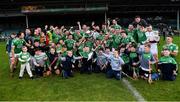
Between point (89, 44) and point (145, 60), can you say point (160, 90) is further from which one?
point (89, 44)

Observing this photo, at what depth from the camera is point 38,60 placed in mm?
14195

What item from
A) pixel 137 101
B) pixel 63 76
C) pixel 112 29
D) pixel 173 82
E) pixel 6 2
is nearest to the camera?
pixel 137 101

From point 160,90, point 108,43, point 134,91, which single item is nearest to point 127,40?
point 108,43

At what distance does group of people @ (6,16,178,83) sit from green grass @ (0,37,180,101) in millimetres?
449

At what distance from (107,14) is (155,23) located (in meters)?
6.62

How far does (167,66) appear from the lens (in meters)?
12.9

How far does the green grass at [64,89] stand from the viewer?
37.1ft

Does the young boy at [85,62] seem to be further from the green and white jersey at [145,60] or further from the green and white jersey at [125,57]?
the green and white jersey at [145,60]

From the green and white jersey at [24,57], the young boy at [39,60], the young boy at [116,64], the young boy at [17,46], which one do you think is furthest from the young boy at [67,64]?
the young boy at [17,46]

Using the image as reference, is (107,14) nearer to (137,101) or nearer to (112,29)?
(112,29)

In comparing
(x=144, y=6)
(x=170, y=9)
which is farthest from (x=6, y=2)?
(x=170, y=9)

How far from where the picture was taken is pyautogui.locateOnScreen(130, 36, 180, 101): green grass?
1099 centimetres

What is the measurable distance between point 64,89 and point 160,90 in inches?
128

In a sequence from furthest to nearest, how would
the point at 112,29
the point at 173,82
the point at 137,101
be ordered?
the point at 112,29
the point at 173,82
the point at 137,101
